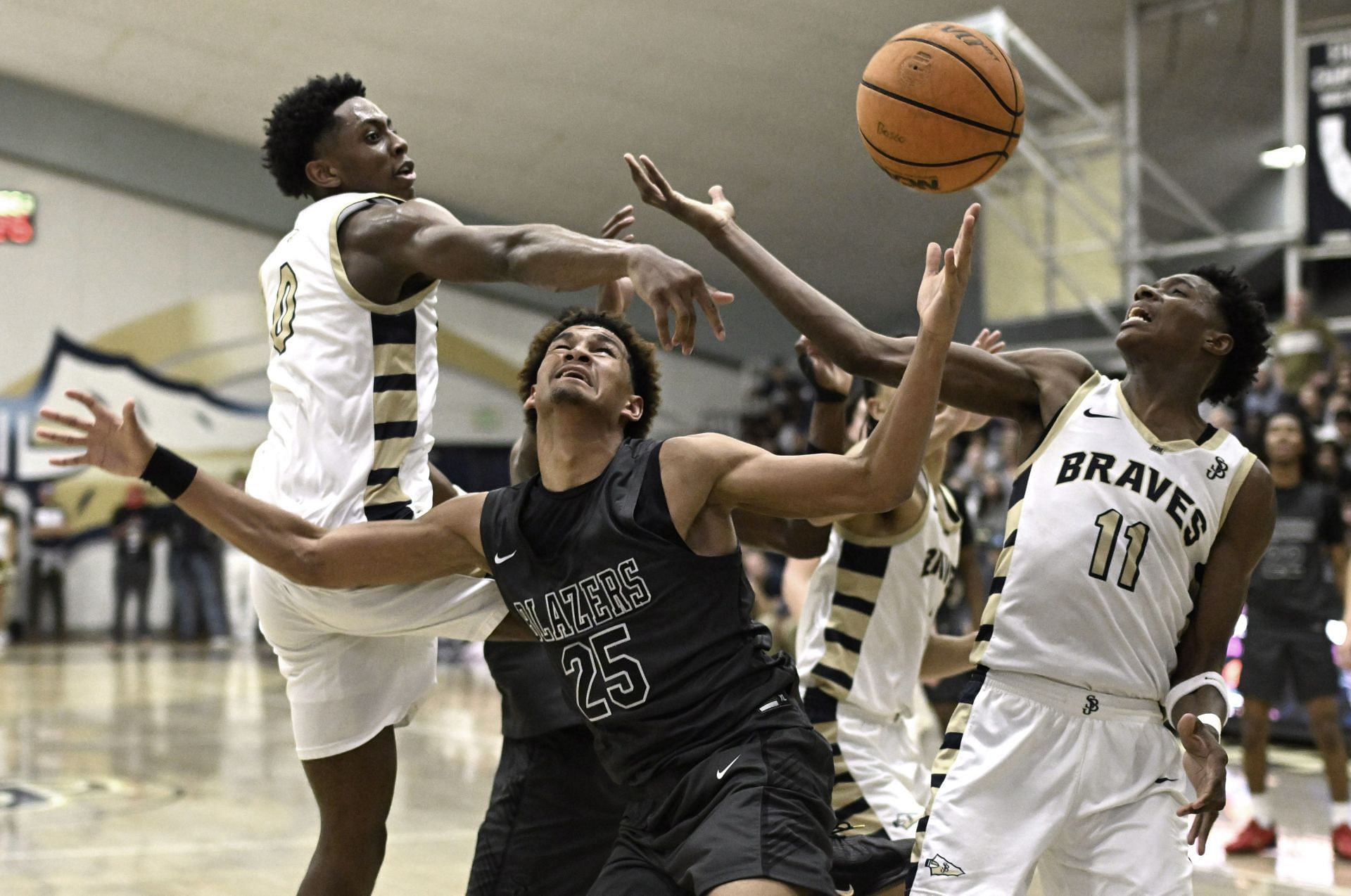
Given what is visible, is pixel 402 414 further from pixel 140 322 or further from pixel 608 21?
pixel 140 322

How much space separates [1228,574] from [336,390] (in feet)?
7.04

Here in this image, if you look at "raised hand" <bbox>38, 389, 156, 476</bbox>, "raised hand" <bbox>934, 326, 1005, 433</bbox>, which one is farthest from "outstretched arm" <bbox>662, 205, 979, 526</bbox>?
"raised hand" <bbox>38, 389, 156, 476</bbox>

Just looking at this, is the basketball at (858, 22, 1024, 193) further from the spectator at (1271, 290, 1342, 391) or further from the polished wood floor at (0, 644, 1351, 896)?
the spectator at (1271, 290, 1342, 391)

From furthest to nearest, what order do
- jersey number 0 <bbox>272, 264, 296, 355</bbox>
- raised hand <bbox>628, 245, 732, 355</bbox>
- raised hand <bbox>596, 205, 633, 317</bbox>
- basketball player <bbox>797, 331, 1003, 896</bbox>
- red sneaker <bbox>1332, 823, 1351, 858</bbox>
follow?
red sneaker <bbox>1332, 823, 1351, 858</bbox> → basketball player <bbox>797, 331, 1003, 896</bbox> → raised hand <bbox>596, 205, 633, 317</bbox> → jersey number 0 <bbox>272, 264, 296, 355</bbox> → raised hand <bbox>628, 245, 732, 355</bbox>

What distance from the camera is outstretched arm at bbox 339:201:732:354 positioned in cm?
287

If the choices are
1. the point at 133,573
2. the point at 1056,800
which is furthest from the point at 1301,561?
the point at 133,573

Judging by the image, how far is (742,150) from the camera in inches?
668

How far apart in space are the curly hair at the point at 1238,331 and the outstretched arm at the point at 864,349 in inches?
→ 13.3

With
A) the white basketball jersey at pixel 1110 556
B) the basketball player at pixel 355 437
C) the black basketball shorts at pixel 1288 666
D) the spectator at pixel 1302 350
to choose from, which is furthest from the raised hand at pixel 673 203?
the spectator at pixel 1302 350

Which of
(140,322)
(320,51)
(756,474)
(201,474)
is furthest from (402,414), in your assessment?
(140,322)

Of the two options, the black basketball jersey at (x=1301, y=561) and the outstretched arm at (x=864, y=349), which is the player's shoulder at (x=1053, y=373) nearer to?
the outstretched arm at (x=864, y=349)

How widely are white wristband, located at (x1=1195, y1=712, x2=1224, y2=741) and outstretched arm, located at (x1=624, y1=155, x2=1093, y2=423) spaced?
808 millimetres

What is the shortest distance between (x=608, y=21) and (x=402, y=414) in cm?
1197

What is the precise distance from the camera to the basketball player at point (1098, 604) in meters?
3.18
